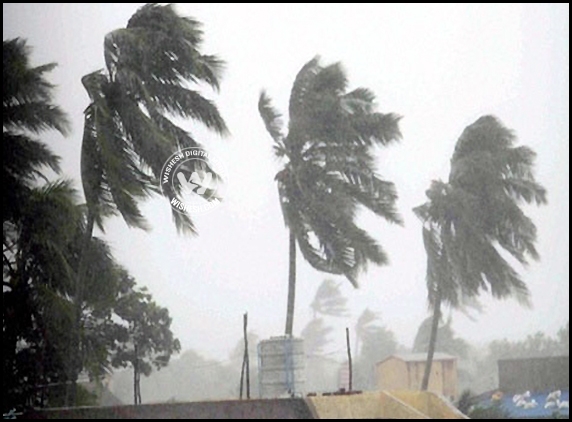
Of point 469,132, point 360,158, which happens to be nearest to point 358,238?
point 360,158

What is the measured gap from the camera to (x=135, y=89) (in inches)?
503

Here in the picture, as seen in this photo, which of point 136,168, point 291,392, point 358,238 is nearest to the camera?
point 291,392

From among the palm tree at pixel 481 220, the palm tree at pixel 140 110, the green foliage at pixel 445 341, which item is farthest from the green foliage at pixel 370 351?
the palm tree at pixel 140 110

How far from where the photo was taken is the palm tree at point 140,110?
12281 millimetres

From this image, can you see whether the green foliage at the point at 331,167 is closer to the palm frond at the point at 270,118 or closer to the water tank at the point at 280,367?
the palm frond at the point at 270,118

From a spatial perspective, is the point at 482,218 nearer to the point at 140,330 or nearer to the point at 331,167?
the point at 331,167

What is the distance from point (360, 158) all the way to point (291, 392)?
4964 millimetres

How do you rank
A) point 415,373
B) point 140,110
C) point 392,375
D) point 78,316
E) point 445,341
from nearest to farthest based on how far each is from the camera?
point 78,316
point 140,110
point 415,373
point 392,375
point 445,341

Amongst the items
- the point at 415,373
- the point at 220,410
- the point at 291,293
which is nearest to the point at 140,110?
the point at 291,293

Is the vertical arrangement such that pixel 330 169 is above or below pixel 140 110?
below

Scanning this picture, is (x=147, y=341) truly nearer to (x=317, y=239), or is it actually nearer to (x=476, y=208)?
(x=317, y=239)

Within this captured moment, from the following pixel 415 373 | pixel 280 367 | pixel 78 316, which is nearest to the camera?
pixel 280 367

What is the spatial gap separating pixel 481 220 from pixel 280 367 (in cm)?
566

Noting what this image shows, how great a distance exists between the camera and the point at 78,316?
1223cm
